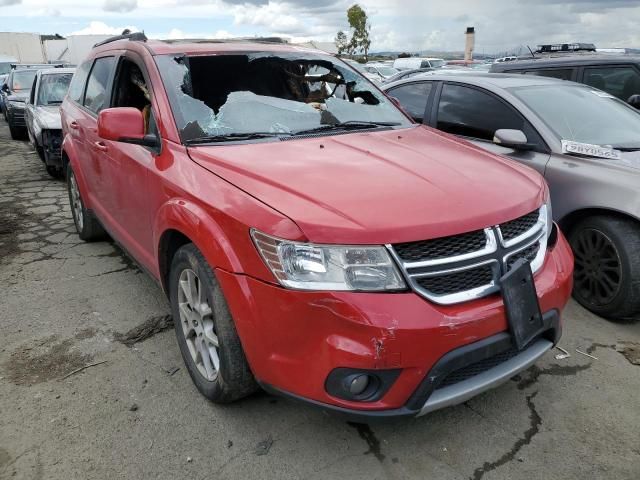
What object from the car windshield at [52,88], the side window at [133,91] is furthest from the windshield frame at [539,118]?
the car windshield at [52,88]

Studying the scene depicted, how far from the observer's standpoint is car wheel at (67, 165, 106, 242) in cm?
479

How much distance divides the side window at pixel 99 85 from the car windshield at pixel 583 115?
324 centimetres

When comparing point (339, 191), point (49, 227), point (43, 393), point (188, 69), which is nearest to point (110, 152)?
point (188, 69)

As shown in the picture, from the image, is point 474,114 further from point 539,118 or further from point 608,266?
point 608,266

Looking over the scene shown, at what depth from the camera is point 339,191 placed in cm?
218

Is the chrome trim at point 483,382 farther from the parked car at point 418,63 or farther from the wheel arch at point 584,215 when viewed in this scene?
the parked car at point 418,63

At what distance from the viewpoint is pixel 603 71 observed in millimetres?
6066

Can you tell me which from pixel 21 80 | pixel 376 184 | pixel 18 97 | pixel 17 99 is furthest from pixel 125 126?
pixel 21 80

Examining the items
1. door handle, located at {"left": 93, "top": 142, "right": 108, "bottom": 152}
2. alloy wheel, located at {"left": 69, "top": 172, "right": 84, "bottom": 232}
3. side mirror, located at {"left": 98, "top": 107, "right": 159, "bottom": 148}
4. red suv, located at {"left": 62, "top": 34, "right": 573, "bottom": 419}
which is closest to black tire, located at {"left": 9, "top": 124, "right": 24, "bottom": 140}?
alloy wheel, located at {"left": 69, "top": 172, "right": 84, "bottom": 232}

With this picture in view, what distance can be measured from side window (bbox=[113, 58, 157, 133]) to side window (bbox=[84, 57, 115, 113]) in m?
0.21

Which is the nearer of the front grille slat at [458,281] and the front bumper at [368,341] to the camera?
the front bumper at [368,341]

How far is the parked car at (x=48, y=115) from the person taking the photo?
763cm

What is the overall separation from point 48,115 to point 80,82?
3836 mm

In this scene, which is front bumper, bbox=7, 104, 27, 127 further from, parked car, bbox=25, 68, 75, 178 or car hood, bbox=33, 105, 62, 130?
car hood, bbox=33, 105, 62, 130
